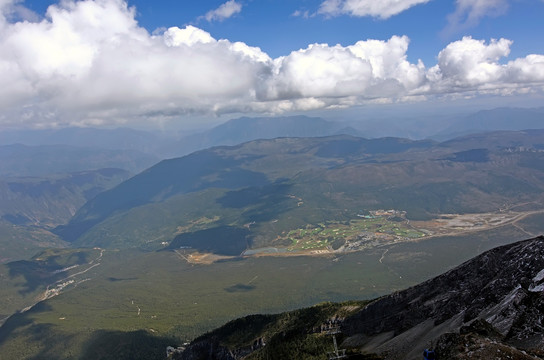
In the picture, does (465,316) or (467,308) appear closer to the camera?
(465,316)

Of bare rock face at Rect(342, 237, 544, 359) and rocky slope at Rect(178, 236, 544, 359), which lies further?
bare rock face at Rect(342, 237, 544, 359)

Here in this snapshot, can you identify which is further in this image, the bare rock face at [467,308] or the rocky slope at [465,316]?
the bare rock face at [467,308]

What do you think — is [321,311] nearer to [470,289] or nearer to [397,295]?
[397,295]

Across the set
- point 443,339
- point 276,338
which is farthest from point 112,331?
point 443,339

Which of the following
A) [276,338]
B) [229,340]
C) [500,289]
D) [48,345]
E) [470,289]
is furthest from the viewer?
[48,345]
